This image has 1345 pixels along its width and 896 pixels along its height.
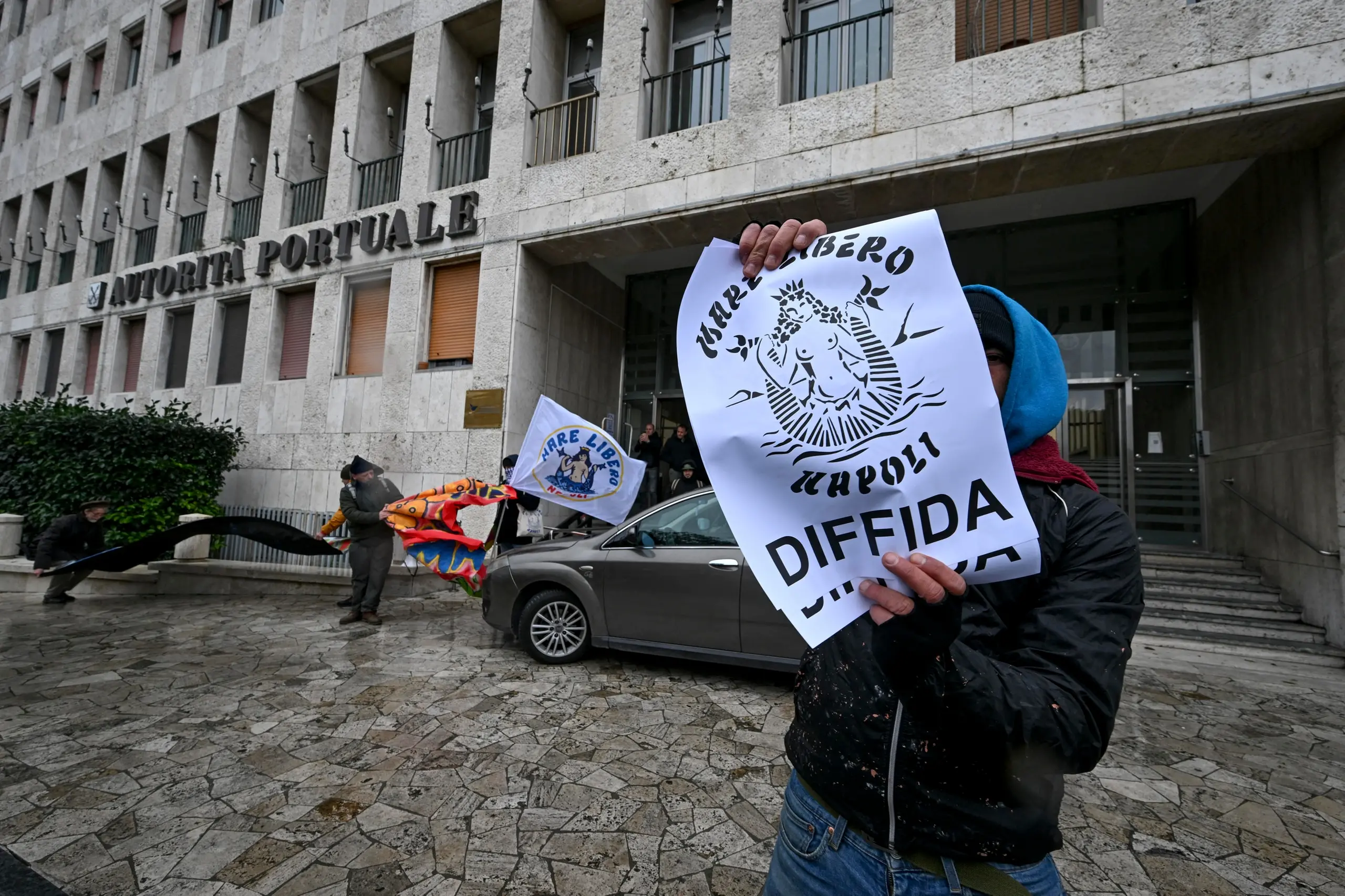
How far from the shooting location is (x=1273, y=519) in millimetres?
7000

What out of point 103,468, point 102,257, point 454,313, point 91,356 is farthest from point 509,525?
point 102,257

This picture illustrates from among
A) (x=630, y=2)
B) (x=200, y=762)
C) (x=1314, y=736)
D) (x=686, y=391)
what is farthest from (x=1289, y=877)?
(x=630, y=2)

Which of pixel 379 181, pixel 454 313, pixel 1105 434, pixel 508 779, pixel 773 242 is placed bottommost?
pixel 508 779

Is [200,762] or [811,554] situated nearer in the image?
[811,554]

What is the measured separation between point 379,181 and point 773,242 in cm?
1340

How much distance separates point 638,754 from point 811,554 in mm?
3236

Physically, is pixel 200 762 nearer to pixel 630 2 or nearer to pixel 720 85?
pixel 720 85

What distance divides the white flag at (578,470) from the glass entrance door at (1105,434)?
6827 millimetres

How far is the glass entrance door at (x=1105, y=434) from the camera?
911cm

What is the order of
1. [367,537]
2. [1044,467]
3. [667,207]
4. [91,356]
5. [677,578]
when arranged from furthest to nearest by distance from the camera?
[91,356] < [667,207] < [367,537] < [677,578] < [1044,467]

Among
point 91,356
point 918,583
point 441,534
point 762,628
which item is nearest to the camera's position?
point 918,583

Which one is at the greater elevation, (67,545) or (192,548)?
(67,545)

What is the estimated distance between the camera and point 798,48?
9367mm

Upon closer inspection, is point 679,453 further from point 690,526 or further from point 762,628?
point 762,628
